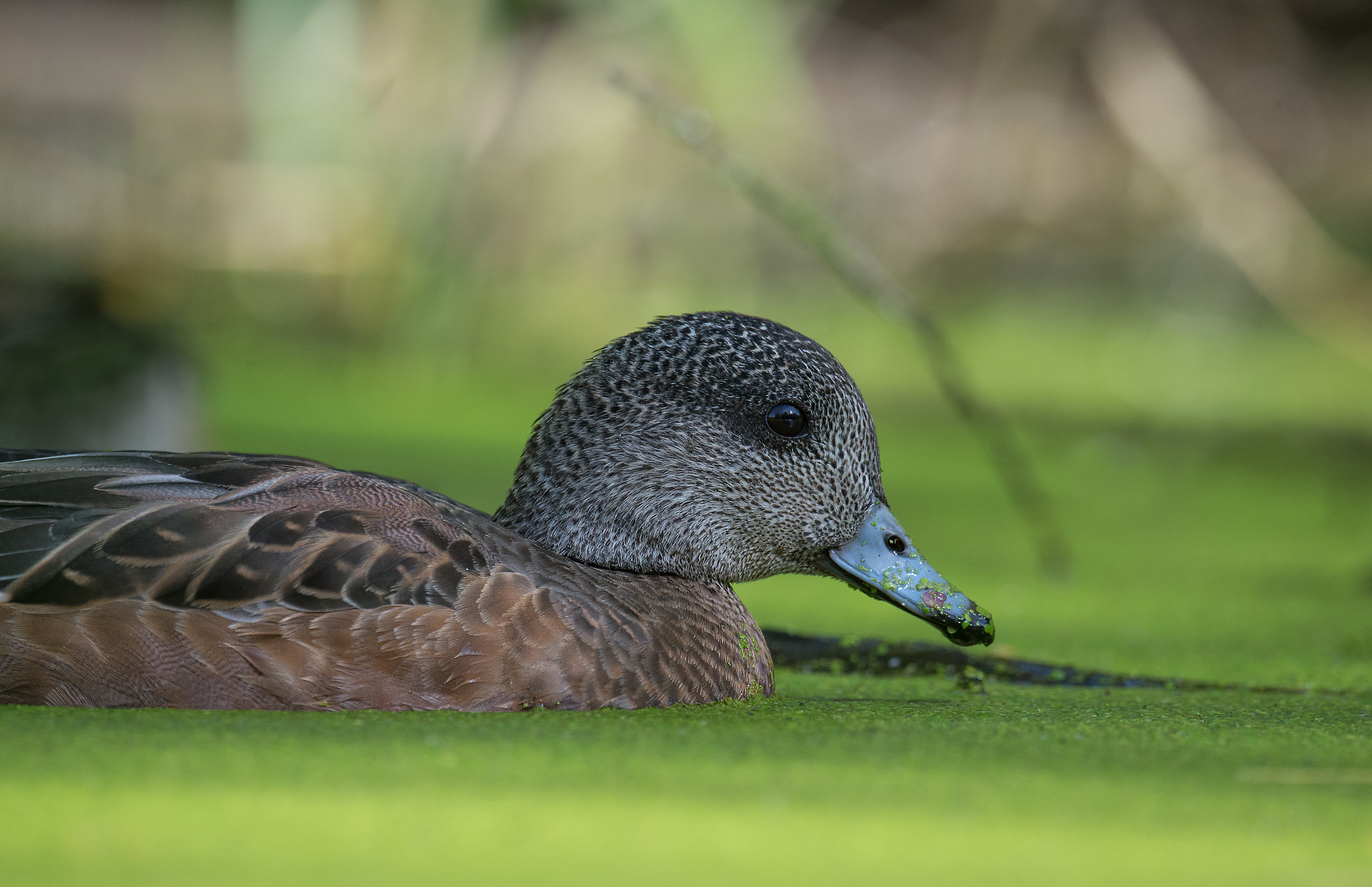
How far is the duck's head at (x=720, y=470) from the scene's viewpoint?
2.47 metres

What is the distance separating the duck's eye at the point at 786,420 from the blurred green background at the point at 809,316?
1.41 ft

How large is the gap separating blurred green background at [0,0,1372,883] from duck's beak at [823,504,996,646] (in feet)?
0.38

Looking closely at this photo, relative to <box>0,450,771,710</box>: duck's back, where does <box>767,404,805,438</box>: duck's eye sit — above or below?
above

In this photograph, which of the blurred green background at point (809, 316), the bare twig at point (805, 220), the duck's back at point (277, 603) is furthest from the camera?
the bare twig at point (805, 220)

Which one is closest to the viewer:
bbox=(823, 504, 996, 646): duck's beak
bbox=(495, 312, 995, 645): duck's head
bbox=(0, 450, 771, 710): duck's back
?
bbox=(0, 450, 771, 710): duck's back

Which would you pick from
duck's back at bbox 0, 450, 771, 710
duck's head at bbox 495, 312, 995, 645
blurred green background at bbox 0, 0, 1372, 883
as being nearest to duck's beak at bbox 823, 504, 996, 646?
duck's head at bbox 495, 312, 995, 645

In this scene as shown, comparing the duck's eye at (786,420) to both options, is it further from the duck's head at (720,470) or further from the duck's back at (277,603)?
the duck's back at (277,603)

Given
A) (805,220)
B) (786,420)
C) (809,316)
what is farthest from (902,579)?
(809,316)

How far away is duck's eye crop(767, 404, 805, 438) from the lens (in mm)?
2494

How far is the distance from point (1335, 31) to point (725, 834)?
457 inches

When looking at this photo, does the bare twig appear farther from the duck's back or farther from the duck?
the duck's back

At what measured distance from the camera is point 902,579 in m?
2.44

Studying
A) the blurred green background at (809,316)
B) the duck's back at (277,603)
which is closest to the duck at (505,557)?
the duck's back at (277,603)

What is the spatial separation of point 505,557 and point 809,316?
277 inches
